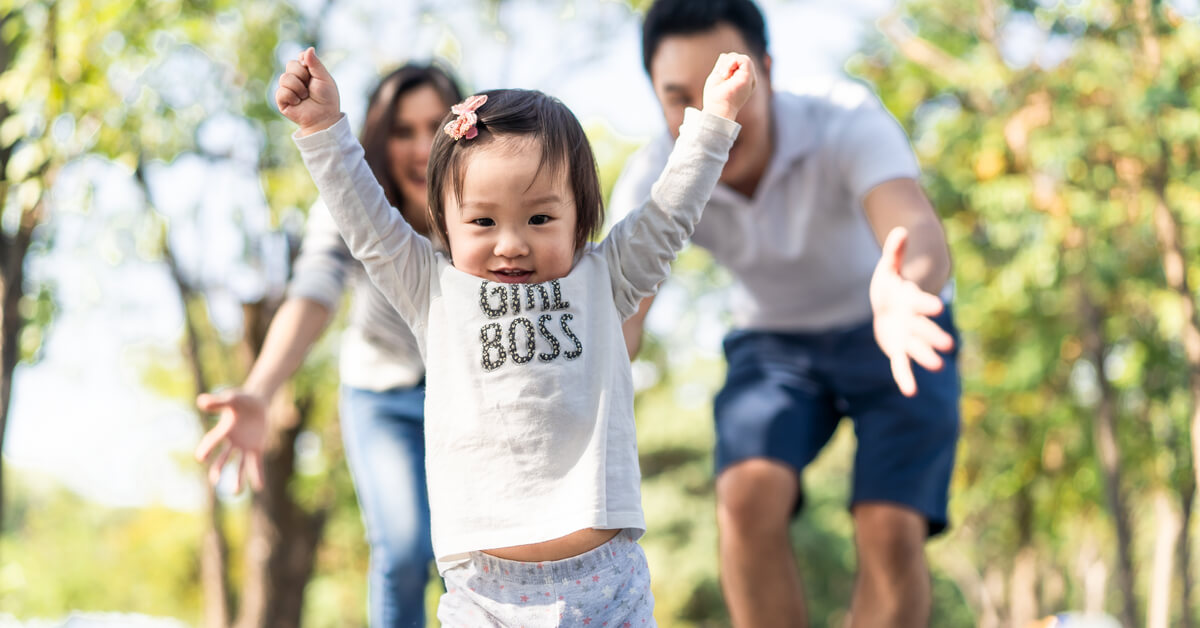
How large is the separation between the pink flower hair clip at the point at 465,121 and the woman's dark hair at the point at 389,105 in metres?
1.06

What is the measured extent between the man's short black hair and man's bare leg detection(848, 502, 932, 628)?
1.24 metres

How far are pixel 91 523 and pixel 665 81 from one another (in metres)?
34.9

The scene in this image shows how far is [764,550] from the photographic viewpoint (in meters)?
2.98

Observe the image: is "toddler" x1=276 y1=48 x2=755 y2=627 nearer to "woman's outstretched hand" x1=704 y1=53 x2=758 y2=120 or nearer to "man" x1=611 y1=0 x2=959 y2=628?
"woman's outstretched hand" x1=704 y1=53 x2=758 y2=120

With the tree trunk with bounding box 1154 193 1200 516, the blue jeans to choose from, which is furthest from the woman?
the tree trunk with bounding box 1154 193 1200 516

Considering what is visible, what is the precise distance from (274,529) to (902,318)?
787cm

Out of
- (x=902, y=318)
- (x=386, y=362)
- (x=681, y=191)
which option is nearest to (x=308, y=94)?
(x=681, y=191)

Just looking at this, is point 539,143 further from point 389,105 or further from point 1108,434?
point 1108,434

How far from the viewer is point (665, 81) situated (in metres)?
2.72

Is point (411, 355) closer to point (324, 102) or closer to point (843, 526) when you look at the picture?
point (324, 102)

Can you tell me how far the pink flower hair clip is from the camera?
192 cm

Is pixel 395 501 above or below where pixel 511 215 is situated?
below

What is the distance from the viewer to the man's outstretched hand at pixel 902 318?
6.67 ft

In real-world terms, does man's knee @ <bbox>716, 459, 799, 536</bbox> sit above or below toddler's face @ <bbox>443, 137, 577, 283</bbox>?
below
